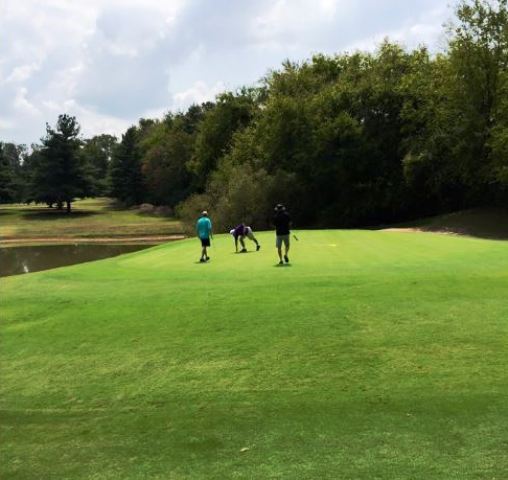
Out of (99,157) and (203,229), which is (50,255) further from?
(99,157)

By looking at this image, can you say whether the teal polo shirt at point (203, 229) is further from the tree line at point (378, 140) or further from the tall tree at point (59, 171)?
the tall tree at point (59, 171)

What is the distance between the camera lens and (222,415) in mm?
7395

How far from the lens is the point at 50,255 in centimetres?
4562

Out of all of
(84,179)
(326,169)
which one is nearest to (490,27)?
(326,169)

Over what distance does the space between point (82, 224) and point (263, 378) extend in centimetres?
6955

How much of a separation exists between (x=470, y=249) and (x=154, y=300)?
42.5 ft

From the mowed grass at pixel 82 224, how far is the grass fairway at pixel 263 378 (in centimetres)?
5095

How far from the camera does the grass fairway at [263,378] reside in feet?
20.4

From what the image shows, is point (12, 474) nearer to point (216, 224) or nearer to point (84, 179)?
point (216, 224)

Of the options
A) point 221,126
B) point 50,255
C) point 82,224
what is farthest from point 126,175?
point 50,255

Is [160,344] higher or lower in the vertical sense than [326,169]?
lower

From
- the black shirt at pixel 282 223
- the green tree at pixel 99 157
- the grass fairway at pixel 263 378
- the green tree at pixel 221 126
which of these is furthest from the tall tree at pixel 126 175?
the grass fairway at pixel 263 378

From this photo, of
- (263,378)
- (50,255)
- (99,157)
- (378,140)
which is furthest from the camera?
(99,157)

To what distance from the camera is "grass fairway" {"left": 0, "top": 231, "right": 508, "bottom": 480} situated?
621 cm
